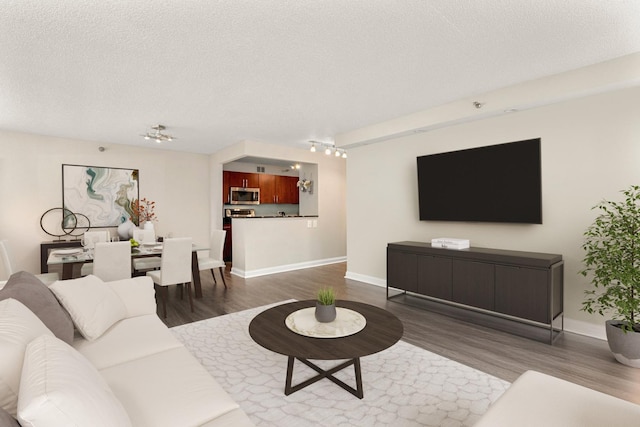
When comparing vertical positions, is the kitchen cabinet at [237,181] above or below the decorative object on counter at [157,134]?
below

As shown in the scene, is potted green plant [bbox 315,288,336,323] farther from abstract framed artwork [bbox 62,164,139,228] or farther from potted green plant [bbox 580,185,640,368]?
abstract framed artwork [bbox 62,164,139,228]

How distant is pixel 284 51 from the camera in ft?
8.48

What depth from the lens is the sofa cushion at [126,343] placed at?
178cm

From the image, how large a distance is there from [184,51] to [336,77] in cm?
138

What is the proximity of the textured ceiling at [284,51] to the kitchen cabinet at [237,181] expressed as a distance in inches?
129

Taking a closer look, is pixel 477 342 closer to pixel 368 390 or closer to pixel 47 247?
pixel 368 390

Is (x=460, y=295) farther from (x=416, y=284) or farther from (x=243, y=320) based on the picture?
(x=243, y=320)

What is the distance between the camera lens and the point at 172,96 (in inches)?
140

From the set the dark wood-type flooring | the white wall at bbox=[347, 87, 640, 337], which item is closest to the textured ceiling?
the white wall at bbox=[347, 87, 640, 337]

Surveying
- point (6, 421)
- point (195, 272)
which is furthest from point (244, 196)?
point (6, 421)

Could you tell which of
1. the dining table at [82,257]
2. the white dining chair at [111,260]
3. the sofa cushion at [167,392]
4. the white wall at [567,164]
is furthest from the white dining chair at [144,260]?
the white wall at [567,164]

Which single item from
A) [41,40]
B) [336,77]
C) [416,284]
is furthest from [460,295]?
[41,40]

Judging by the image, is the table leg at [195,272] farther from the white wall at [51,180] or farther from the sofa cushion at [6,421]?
the sofa cushion at [6,421]

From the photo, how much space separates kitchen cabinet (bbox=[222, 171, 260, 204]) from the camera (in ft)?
24.5
